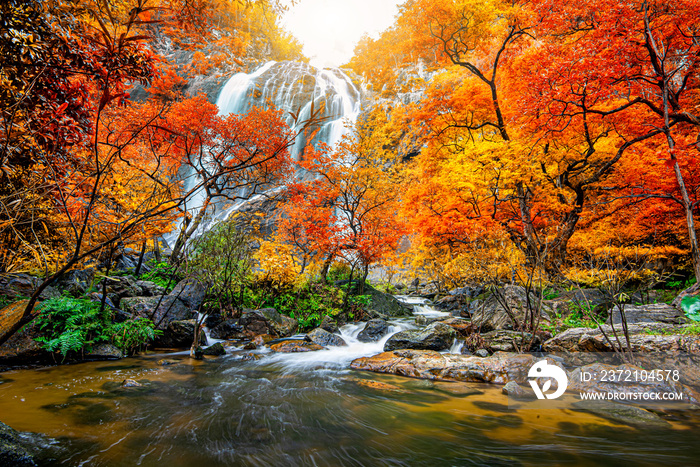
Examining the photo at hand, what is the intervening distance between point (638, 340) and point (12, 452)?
9.10m

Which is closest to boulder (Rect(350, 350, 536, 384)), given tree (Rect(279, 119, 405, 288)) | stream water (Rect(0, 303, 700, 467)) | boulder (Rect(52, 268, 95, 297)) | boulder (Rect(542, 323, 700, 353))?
stream water (Rect(0, 303, 700, 467))

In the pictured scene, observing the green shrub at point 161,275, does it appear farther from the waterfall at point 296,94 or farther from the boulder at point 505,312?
the waterfall at point 296,94

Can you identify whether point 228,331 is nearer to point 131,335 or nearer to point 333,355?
point 131,335

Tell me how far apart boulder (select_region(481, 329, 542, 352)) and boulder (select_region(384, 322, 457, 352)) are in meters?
0.96

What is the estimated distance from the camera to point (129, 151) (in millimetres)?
12523

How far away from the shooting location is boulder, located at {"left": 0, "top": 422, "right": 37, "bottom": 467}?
7.75ft

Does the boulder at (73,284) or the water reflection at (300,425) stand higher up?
the boulder at (73,284)

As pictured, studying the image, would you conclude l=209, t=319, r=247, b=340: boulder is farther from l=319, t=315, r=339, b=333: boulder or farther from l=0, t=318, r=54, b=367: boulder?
l=0, t=318, r=54, b=367: boulder

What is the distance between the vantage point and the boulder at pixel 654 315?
706cm

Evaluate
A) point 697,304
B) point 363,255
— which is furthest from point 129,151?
point 697,304

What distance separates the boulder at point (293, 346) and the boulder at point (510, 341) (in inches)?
182

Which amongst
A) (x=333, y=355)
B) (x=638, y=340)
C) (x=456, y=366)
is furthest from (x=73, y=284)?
(x=638, y=340)

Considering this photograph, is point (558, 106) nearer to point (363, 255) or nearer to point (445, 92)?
point (445, 92)

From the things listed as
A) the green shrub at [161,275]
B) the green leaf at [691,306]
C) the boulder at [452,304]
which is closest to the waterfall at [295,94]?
the green shrub at [161,275]
